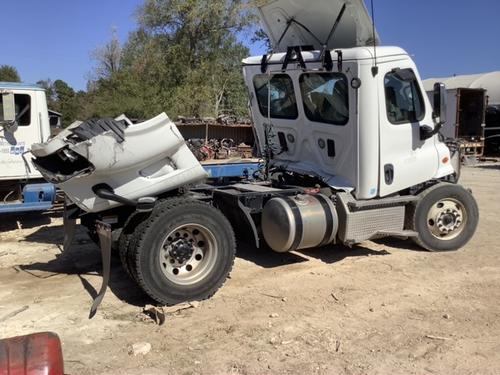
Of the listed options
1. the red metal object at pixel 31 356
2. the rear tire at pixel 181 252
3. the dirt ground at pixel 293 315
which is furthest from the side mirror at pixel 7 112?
the red metal object at pixel 31 356

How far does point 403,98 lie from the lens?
668 centimetres

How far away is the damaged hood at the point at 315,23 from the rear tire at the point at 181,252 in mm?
2923

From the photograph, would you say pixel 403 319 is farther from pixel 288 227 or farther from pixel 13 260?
pixel 13 260

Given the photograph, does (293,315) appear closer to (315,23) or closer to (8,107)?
(315,23)

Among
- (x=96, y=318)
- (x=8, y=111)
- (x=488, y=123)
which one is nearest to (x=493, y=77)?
Answer: (x=488, y=123)

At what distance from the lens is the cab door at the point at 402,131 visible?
21.3 feet

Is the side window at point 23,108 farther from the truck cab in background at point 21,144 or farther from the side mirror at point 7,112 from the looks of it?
the side mirror at point 7,112

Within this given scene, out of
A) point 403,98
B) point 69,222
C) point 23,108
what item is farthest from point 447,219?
point 23,108

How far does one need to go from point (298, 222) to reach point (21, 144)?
18.0 ft

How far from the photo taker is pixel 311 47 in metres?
7.22

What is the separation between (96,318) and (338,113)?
3.69m

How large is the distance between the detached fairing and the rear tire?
0.91ft

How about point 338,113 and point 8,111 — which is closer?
point 338,113

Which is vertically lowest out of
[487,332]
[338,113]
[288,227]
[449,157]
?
[487,332]
